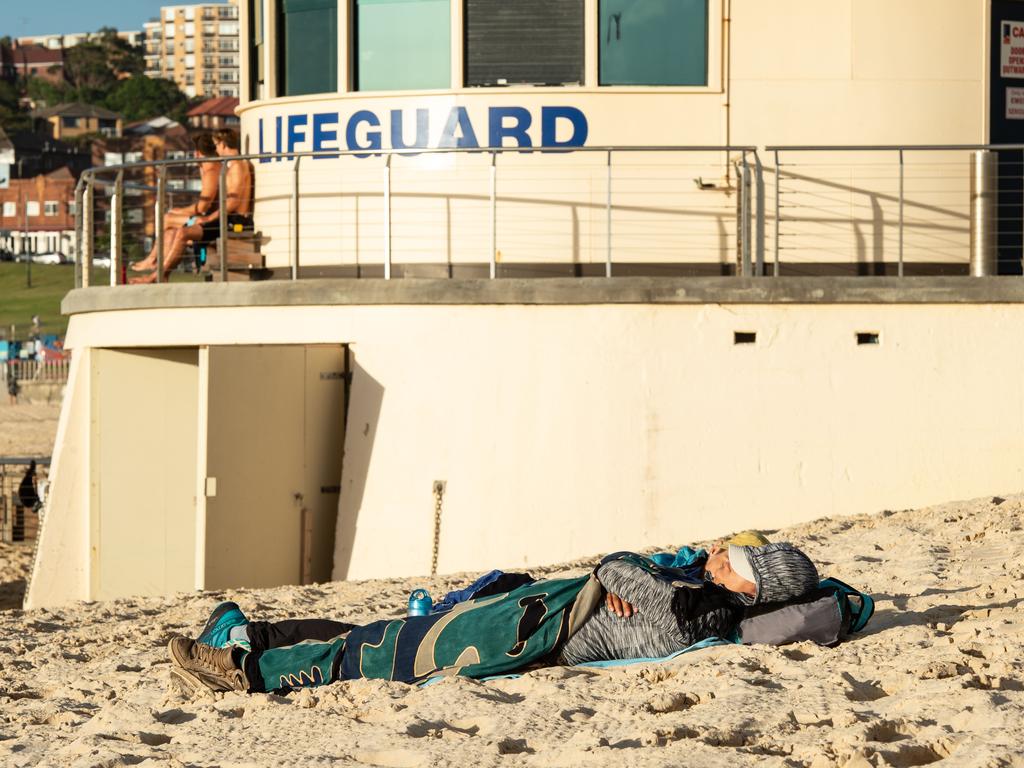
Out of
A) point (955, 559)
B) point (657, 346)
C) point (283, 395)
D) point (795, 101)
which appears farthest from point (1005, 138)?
point (283, 395)

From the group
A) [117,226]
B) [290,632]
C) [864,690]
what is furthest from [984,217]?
[290,632]

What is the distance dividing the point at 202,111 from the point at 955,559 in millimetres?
162535

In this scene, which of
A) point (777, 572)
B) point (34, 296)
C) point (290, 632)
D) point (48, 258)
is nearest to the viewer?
point (777, 572)

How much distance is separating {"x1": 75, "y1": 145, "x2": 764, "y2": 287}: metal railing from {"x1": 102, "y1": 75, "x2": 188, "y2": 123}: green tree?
170 meters

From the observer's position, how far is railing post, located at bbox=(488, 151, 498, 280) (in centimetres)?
1222

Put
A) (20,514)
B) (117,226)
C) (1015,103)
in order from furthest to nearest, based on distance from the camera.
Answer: (20,514) → (1015,103) → (117,226)

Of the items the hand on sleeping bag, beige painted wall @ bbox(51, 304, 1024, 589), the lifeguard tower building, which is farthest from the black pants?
beige painted wall @ bbox(51, 304, 1024, 589)

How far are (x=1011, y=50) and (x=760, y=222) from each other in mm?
2882

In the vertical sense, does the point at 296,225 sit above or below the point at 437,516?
above

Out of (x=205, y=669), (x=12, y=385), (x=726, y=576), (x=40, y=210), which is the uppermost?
(x=40, y=210)

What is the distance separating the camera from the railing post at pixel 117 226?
42.2ft

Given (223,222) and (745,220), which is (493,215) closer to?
(745,220)

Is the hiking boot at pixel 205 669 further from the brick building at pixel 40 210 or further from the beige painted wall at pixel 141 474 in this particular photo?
the brick building at pixel 40 210

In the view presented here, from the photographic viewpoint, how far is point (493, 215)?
12219 millimetres
